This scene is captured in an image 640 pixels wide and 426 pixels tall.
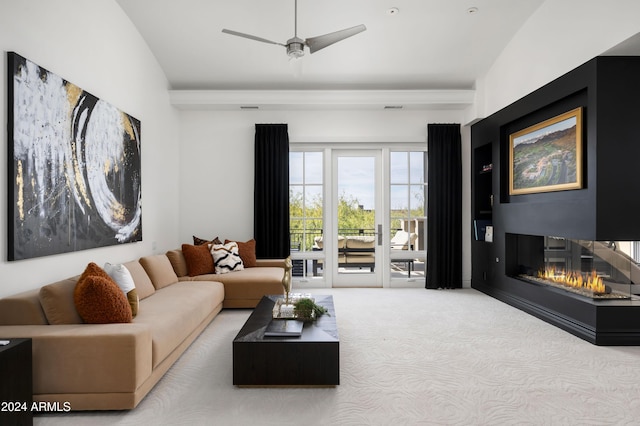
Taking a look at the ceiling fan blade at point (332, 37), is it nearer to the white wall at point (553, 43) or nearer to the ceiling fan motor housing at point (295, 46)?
the ceiling fan motor housing at point (295, 46)

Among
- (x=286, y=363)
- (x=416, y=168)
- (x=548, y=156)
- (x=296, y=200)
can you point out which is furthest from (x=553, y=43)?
(x=286, y=363)

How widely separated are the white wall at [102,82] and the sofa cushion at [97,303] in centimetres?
55

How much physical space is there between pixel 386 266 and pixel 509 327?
249 centimetres

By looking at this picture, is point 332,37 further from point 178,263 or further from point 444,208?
point 444,208

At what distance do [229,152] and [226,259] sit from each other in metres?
1.93

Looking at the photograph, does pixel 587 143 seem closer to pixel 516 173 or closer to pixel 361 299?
pixel 516 173

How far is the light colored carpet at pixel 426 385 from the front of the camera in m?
2.40

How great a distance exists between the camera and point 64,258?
3432 millimetres

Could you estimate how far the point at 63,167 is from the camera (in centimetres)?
334

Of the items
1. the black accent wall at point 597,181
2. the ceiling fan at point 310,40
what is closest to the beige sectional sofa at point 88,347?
the ceiling fan at point 310,40

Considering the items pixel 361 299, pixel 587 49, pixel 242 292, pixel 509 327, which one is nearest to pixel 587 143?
pixel 587 49

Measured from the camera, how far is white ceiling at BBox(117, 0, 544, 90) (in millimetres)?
4660

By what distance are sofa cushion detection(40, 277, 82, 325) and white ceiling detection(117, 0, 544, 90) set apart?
8.68 ft

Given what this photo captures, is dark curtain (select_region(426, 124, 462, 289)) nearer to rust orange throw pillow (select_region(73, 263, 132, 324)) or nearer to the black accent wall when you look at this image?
the black accent wall
